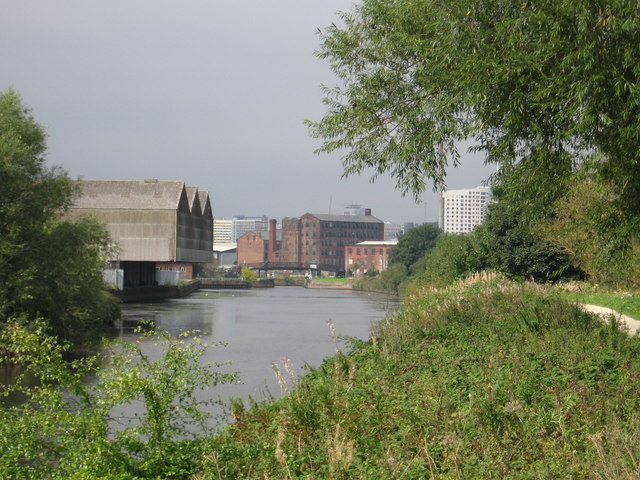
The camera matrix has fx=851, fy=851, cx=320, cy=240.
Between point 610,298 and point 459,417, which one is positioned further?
point 610,298

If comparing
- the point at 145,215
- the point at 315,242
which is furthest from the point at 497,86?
the point at 315,242

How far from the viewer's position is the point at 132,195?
55969 mm

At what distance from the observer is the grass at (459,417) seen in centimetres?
626

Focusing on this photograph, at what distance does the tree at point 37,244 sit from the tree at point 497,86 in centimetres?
1361

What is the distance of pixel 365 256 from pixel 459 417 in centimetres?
17827

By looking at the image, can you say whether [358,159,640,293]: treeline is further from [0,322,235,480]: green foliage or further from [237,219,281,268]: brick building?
[237,219,281,268]: brick building

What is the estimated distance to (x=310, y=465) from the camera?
279 inches

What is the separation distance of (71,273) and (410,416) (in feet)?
68.1

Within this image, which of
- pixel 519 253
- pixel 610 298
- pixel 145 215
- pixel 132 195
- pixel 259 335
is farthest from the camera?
pixel 132 195

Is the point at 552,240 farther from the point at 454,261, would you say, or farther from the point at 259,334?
the point at 259,334

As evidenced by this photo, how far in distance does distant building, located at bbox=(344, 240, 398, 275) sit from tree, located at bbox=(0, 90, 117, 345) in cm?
15320

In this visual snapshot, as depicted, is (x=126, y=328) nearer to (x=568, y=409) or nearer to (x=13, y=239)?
(x=13, y=239)

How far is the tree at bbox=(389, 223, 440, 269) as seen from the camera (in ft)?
357

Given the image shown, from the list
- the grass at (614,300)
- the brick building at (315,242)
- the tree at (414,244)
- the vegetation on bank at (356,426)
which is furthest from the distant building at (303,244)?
the vegetation on bank at (356,426)
